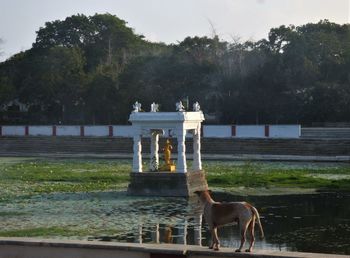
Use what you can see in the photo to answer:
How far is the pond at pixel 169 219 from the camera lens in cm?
1457

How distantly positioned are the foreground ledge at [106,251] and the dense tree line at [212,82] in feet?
134

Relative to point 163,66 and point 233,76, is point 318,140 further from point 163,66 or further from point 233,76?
point 163,66

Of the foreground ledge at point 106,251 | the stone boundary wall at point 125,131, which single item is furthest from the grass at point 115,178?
the foreground ledge at point 106,251

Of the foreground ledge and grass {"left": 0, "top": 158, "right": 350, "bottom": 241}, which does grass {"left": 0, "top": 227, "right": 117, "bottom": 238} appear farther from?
the foreground ledge

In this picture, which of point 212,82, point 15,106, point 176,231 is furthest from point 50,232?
point 15,106

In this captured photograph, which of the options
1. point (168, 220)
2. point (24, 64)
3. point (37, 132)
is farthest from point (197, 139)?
point (24, 64)

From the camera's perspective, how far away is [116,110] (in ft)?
183

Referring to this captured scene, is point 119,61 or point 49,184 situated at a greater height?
point 119,61

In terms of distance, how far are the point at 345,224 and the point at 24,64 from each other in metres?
53.7

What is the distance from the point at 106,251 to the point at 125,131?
38.0m

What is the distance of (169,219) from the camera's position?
17578 mm

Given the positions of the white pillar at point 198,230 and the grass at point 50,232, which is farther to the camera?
the grass at point 50,232

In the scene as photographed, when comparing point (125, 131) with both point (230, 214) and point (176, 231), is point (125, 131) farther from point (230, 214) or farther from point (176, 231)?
point (230, 214)

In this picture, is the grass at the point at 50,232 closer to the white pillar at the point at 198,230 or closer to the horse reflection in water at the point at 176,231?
the horse reflection in water at the point at 176,231
